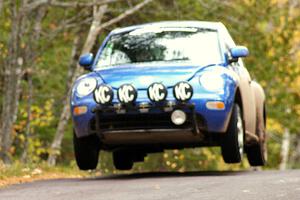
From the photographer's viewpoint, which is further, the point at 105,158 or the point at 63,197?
the point at 105,158

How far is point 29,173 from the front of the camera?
1338cm

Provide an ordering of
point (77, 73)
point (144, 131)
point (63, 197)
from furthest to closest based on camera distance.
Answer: point (77, 73)
point (144, 131)
point (63, 197)

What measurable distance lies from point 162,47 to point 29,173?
2378 mm

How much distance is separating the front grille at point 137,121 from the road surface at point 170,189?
0.69 meters

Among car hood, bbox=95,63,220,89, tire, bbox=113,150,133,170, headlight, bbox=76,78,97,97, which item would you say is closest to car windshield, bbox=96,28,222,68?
car hood, bbox=95,63,220,89

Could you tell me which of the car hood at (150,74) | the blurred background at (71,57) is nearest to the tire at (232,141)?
the car hood at (150,74)

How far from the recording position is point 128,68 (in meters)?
12.1

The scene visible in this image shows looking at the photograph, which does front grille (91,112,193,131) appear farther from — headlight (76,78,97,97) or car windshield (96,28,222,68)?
car windshield (96,28,222,68)

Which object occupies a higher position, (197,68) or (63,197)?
(197,68)

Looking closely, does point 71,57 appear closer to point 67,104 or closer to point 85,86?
point 67,104

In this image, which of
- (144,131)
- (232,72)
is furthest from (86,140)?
(232,72)

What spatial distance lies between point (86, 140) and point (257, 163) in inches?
134

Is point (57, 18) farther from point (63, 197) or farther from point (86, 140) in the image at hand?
point (63, 197)

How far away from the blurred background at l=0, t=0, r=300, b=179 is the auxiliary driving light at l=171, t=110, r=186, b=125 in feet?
10.8
